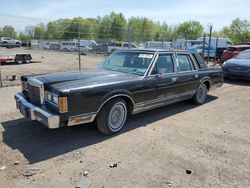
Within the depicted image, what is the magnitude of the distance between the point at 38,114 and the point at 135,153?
1689 mm

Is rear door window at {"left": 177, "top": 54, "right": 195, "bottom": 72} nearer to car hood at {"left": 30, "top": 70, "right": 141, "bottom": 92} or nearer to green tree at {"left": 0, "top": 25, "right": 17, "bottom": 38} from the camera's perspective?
car hood at {"left": 30, "top": 70, "right": 141, "bottom": 92}

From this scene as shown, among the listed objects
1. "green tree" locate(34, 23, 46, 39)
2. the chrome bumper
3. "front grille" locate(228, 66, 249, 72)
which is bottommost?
the chrome bumper

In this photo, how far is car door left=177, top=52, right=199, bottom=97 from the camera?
6043mm

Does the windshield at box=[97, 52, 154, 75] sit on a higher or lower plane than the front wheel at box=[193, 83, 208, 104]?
higher

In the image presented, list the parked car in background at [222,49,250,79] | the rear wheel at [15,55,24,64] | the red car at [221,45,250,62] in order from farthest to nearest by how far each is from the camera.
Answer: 1. the red car at [221,45,250,62]
2. the rear wheel at [15,55,24,64]
3. the parked car in background at [222,49,250,79]

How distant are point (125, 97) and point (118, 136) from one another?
749 millimetres

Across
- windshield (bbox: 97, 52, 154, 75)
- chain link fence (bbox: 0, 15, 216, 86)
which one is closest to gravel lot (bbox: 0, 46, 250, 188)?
windshield (bbox: 97, 52, 154, 75)

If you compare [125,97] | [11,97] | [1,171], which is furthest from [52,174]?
[11,97]

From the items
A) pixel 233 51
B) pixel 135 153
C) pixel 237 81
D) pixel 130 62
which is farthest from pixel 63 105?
pixel 233 51

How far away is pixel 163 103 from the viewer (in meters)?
5.66

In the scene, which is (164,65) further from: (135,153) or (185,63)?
(135,153)

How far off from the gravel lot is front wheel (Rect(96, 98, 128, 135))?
16 cm

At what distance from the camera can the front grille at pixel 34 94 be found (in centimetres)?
430

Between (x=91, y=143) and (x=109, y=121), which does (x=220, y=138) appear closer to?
(x=109, y=121)
